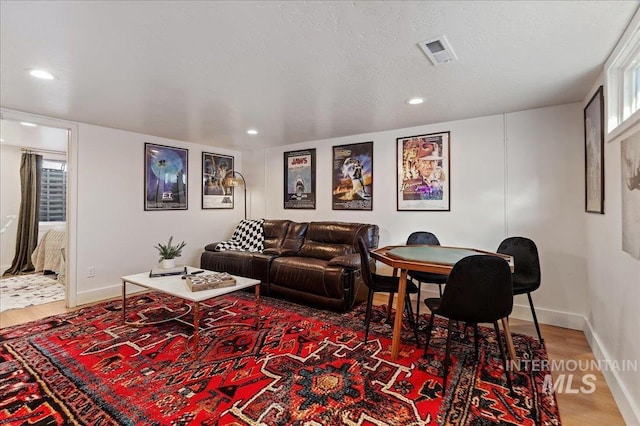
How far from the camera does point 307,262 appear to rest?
12.1ft

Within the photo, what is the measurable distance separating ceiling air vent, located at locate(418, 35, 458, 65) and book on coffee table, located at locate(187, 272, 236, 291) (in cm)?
244

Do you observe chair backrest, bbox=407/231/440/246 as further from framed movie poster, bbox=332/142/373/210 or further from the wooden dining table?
framed movie poster, bbox=332/142/373/210

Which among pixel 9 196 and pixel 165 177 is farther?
pixel 9 196

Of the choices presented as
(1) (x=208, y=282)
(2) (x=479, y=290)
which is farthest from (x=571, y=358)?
(1) (x=208, y=282)

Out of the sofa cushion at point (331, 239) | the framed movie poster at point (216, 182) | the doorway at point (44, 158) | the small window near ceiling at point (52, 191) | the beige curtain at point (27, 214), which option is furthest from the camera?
the small window near ceiling at point (52, 191)

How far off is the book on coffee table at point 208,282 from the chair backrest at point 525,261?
2.53 meters

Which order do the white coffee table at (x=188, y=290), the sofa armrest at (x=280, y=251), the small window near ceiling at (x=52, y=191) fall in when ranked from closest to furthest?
1. the white coffee table at (x=188, y=290)
2. the sofa armrest at (x=280, y=251)
3. the small window near ceiling at (x=52, y=191)

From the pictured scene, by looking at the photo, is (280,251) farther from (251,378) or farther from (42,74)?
(42,74)

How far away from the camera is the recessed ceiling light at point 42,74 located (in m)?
2.27

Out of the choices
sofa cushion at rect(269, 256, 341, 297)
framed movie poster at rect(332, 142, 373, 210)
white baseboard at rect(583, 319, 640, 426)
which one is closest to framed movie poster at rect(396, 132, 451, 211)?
framed movie poster at rect(332, 142, 373, 210)

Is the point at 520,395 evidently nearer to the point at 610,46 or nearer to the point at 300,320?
the point at 300,320

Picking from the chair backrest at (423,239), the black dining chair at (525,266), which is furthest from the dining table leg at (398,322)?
the chair backrest at (423,239)

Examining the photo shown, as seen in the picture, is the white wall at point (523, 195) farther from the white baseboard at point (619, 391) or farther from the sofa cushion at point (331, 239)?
the white baseboard at point (619, 391)

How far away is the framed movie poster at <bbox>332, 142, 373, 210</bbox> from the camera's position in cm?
434
